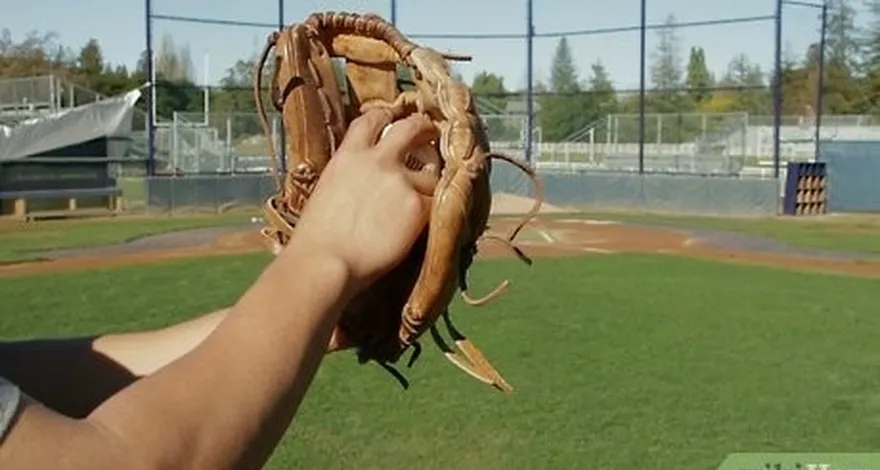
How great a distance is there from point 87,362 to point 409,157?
42cm

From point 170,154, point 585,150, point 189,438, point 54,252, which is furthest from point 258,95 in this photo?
point 585,150

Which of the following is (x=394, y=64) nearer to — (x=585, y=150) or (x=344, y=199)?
(x=344, y=199)

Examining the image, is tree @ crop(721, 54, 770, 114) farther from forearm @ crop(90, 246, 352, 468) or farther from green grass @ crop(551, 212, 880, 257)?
forearm @ crop(90, 246, 352, 468)

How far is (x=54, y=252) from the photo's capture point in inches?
592

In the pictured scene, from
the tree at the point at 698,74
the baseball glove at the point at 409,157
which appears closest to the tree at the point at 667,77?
the tree at the point at 698,74

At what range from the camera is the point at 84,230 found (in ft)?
62.1

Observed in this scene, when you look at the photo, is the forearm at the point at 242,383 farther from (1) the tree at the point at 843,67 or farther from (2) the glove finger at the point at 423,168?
(1) the tree at the point at 843,67

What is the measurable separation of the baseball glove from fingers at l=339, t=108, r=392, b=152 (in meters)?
0.05

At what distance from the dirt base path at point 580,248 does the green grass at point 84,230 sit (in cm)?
51

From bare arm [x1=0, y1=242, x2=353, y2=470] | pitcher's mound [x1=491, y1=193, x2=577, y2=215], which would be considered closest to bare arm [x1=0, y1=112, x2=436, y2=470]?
bare arm [x1=0, y1=242, x2=353, y2=470]

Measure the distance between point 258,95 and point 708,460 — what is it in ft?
11.9

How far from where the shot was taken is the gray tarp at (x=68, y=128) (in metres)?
22.4

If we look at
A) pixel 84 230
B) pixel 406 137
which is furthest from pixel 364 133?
pixel 84 230

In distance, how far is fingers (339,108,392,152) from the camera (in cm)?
118
